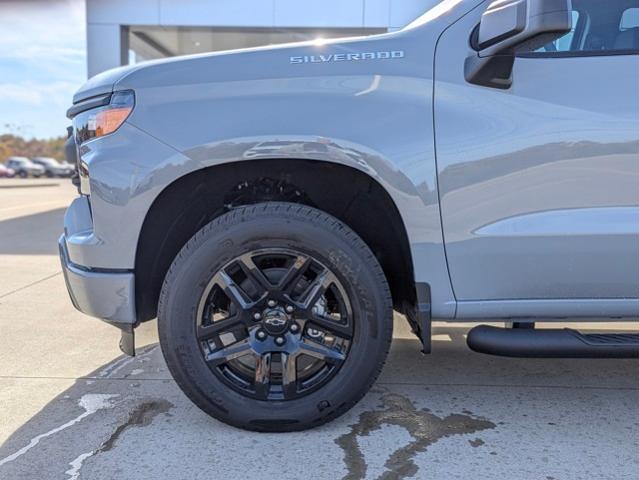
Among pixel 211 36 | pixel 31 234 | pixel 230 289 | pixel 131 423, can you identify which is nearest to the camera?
pixel 230 289

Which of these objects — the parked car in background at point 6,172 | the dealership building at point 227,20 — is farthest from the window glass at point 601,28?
the parked car in background at point 6,172

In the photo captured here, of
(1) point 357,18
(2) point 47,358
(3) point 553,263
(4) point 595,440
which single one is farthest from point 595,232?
(1) point 357,18

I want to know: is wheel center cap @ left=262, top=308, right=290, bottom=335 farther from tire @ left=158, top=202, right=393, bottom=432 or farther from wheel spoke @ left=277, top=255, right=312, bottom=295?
wheel spoke @ left=277, top=255, right=312, bottom=295

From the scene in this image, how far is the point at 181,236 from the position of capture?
2787 mm

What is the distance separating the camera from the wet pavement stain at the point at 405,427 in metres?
2.35

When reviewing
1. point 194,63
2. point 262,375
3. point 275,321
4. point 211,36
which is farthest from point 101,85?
point 211,36

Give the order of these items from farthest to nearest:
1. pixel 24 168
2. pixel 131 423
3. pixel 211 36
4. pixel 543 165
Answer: pixel 24 168, pixel 211 36, pixel 131 423, pixel 543 165

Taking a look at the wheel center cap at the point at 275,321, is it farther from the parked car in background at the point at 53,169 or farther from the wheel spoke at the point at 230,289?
the parked car in background at the point at 53,169

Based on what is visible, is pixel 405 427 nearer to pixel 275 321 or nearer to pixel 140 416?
pixel 275 321

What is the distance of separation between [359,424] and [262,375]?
0.53m

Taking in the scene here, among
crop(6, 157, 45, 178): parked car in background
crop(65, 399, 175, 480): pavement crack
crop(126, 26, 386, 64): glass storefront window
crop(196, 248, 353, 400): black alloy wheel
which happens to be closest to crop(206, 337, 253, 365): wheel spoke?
crop(196, 248, 353, 400): black alloy wheel

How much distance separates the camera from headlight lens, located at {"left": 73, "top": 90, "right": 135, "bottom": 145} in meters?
2.49

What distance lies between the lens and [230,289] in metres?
2.52

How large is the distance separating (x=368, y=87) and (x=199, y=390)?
1.48m
